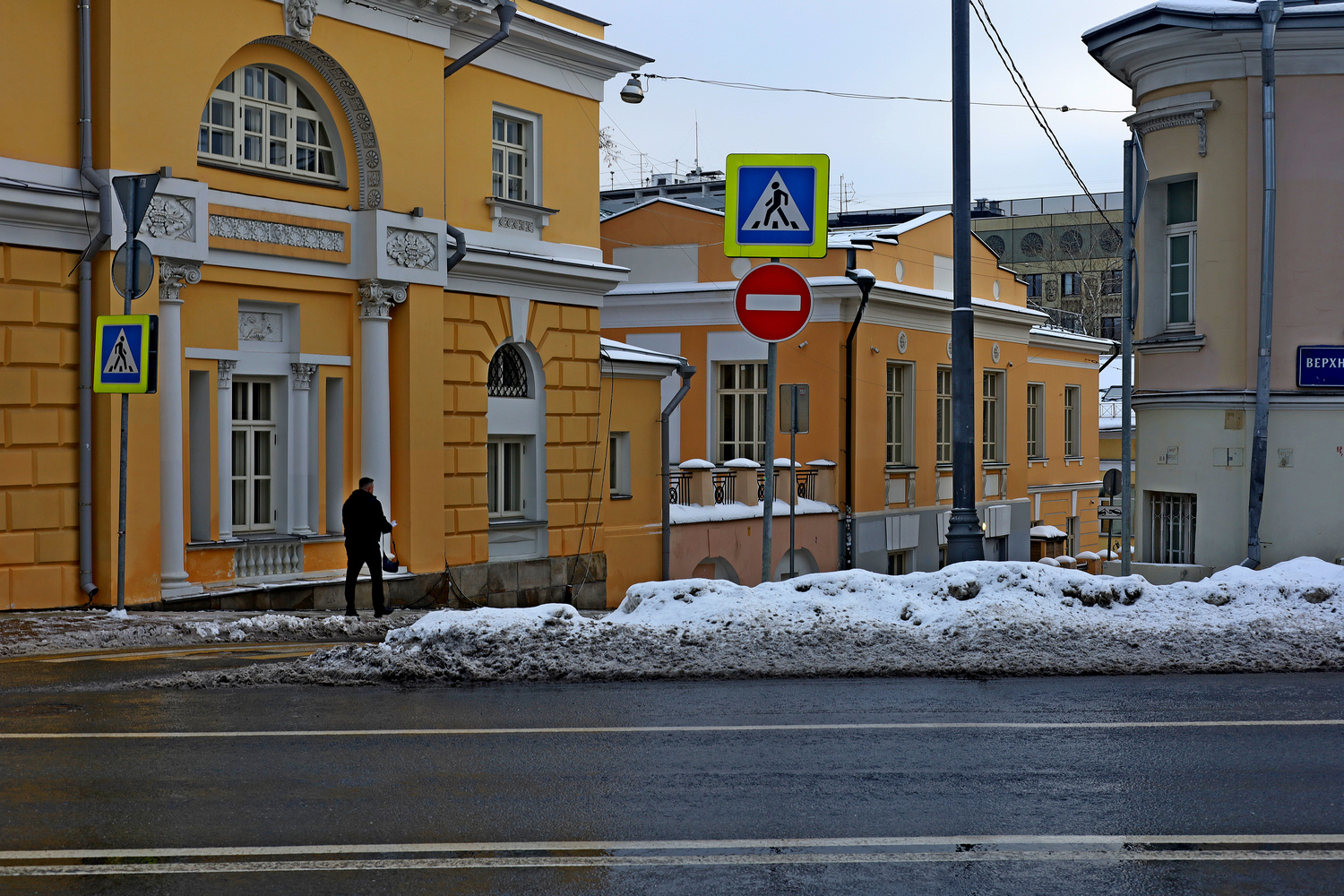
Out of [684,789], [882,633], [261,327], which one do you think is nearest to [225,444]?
[261,327]

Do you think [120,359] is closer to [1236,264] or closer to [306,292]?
[306,292]

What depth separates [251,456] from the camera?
16641 millimetres

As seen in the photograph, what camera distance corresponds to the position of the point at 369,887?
4738mm

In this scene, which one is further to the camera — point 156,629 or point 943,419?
point 943,419

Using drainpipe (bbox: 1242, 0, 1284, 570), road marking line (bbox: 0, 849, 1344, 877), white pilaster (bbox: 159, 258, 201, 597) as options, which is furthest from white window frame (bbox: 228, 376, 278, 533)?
road marking line (bbox: 0, 849, 1344, 877)

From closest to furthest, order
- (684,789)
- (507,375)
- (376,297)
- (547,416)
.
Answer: (684,789), (376,297), (507,375), (547,416)

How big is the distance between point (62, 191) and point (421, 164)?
5.19m

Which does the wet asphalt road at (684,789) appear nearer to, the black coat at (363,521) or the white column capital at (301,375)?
the black coat at (363,521)

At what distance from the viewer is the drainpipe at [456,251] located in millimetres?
18531

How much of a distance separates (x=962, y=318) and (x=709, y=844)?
9261 millimetres

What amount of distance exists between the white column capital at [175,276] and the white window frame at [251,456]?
62.8 inches

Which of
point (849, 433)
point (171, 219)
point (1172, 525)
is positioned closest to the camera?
point (171, 219)

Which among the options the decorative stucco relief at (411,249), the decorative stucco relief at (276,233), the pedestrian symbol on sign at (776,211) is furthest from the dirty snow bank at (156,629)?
the decorative stucco relief at (411,249)

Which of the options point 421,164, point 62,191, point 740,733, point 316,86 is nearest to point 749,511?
point 421,164
